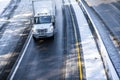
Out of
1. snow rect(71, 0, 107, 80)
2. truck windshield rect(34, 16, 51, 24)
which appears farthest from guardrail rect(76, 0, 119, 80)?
truck windshield rect(34, 16, 51, 24)

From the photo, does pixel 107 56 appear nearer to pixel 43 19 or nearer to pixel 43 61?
pixel 43 61

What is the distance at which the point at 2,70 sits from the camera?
2591 centimetres

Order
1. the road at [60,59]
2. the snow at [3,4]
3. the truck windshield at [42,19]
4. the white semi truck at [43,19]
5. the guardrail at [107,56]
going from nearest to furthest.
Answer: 1. the guardrail at [107,56]
2. the road at [60,59]
3. the white semi truck at [43,19]
4. the truck windshield at [42,19]
5. the snow at [3,4]

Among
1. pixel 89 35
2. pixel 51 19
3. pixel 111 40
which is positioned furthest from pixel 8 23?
pixel 111 40

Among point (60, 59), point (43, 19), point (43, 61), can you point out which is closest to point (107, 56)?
point (60, 59)

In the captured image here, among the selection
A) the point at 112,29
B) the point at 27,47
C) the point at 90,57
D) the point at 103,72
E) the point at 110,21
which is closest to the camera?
the point at 103,72

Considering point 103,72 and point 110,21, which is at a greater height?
point 103,72

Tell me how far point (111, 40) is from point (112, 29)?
428 centimetres

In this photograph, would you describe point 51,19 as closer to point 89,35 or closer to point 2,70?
point 89,35

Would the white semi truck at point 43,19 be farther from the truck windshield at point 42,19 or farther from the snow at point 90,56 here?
the snow at point 90,56

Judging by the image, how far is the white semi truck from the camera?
3247 centimetres

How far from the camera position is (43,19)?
33.9m

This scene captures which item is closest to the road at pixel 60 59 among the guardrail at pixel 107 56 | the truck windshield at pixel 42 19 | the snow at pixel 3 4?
the guardrail at pixel 107 56

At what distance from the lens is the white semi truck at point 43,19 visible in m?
32.5
